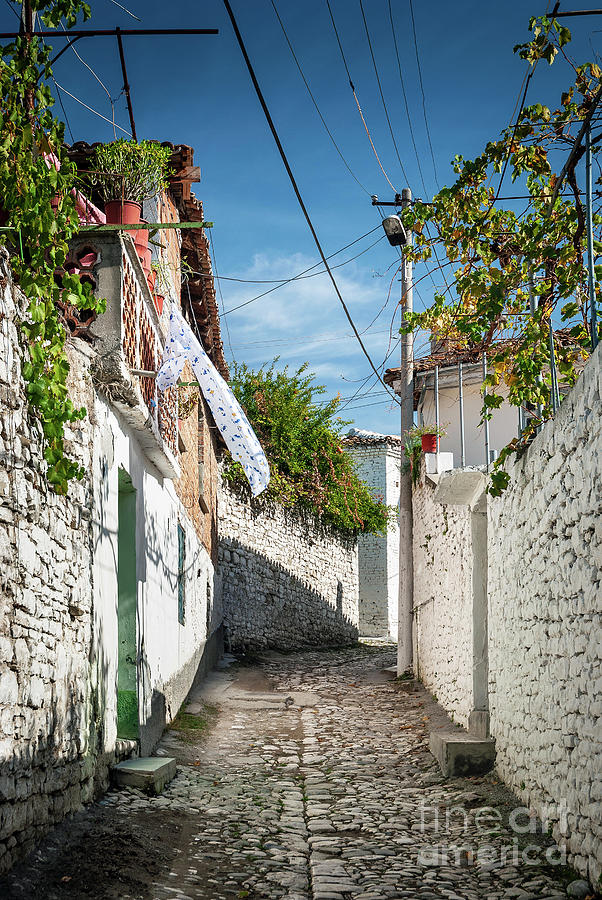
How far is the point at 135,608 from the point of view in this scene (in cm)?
685

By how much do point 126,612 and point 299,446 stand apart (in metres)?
12.1

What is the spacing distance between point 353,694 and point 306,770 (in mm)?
4493

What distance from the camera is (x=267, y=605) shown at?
1692 centimetres

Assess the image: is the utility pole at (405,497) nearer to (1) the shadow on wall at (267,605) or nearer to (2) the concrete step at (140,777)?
(1) the shadow on wall at (267,605)

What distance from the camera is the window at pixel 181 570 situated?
992 centimetres

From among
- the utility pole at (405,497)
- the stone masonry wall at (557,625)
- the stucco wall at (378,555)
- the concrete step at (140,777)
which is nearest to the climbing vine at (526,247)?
the stone masonry wall at (557,625)

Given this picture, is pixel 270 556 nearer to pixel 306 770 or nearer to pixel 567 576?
pixel 306 770

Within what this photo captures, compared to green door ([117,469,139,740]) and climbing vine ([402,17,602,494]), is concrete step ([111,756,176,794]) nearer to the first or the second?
green door ([117,469,139,740])

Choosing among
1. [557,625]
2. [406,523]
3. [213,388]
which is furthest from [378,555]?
[557,625]

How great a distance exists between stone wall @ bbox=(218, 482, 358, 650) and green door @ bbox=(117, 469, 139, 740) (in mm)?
8499

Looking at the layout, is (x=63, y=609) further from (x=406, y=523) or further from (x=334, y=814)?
(x=406, y=523)

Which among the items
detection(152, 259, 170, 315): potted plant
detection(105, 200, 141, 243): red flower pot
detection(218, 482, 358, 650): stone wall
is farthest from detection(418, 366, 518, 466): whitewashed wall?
detection(105, 200, 141, 243): red flower pot

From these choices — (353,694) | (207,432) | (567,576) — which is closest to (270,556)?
(207,432)

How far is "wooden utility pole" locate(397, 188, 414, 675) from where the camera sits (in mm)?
12867
